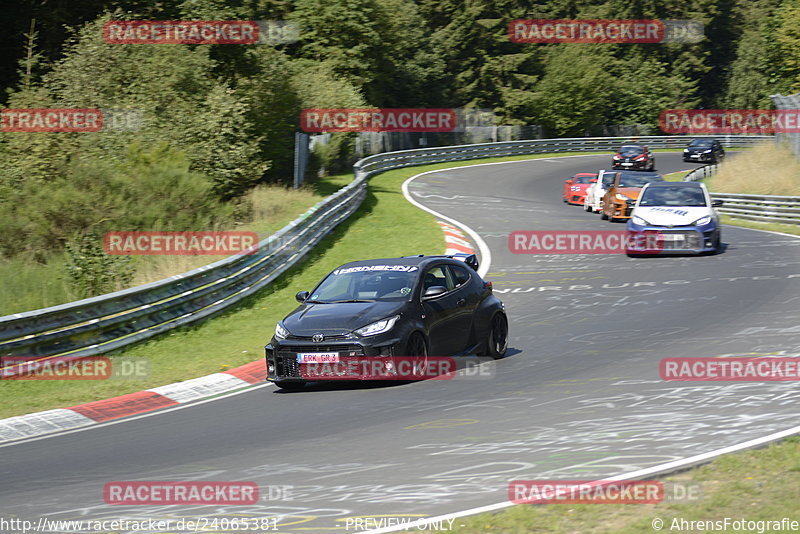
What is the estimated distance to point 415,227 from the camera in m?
27.7

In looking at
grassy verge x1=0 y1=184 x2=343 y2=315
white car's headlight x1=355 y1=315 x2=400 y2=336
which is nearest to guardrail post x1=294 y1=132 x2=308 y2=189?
grassy verge x1=0 y1=184 x2=343 y2=315

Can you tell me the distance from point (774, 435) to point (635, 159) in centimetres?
4384

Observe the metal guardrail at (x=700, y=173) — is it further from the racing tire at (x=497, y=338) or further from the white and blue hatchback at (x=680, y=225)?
the racing tire at (x=497, y=338)

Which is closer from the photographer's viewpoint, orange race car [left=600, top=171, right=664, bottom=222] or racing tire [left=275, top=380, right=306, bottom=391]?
racing tire [left=275, top=380, right=306, bottom=391]

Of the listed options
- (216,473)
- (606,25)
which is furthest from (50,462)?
(606,25)

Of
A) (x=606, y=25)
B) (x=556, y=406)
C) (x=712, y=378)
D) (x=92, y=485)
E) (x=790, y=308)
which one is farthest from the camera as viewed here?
(x=606, y=25)

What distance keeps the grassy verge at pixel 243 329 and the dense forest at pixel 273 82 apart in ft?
11.0

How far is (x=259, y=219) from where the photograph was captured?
87.4 ft

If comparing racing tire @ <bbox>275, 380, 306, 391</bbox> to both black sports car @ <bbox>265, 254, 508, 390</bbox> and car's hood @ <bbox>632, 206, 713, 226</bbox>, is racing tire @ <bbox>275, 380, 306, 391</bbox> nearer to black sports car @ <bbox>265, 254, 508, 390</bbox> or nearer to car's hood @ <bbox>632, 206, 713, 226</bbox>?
black sports car @ <bbox>265, 254, 508, 390</bbox>

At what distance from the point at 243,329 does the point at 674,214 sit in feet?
35.2

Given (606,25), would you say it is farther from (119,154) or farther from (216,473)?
(216,473)

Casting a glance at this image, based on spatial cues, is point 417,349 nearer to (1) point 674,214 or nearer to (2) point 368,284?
(2) point 368,284

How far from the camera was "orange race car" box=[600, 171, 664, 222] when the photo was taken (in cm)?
2947

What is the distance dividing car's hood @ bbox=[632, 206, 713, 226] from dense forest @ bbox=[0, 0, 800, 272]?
398 inches
